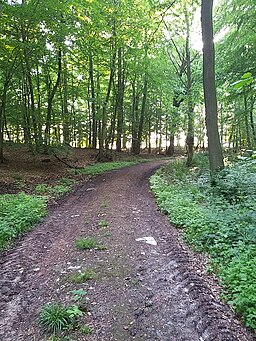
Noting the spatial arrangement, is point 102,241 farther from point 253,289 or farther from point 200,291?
point 253,289

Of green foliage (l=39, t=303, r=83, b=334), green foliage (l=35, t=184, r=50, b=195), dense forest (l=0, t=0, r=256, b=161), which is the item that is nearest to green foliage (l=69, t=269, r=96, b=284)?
green foliage (l=39, t=303, r=83, b=334)

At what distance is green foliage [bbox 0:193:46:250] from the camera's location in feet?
17.4

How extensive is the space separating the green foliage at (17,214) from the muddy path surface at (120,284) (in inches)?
10.2

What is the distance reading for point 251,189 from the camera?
669cm

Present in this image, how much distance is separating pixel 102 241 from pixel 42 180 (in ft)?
23.7

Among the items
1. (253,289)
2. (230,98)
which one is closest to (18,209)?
(253,289)

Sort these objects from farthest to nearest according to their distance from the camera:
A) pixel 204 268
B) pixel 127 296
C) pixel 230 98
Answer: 1. pixel 230 98
2. pixel 204 268
3. pixel 127 296

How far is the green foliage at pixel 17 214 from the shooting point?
5297 mm

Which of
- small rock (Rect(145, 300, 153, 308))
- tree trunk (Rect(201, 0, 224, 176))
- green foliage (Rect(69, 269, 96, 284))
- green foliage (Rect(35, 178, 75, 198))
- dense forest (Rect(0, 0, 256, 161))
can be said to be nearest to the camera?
small rock (Rect(145, 300, 153, 308))

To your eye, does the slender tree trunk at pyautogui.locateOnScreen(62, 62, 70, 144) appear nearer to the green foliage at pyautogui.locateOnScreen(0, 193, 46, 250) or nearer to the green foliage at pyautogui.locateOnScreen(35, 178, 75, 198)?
the green foliage at pyautogui.locateOnScreen(35, 178, 75, 198)

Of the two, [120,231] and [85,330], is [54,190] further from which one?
[85,330]

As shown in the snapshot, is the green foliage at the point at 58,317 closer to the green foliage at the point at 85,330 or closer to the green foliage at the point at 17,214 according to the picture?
the green foliage at the point at 85,330

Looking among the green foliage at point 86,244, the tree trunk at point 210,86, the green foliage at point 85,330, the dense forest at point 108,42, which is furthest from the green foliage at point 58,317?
the dense forest at point 108,42

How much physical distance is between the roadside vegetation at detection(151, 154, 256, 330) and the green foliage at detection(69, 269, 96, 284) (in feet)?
6.05
